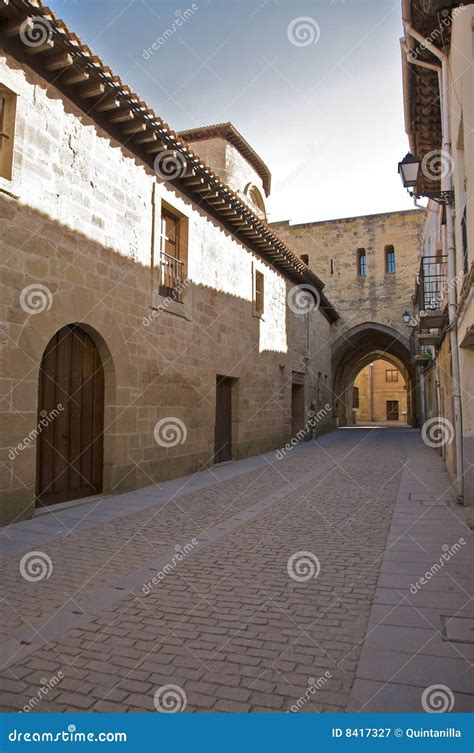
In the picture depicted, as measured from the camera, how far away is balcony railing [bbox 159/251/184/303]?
859 cm

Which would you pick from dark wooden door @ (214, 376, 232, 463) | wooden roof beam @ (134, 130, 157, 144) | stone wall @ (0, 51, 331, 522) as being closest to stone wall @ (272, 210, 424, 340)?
stone wall @ (0, 51, 331, 522)

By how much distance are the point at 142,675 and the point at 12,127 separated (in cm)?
566

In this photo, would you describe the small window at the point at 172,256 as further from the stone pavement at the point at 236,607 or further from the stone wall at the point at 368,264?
the stone wall at the point at 368,264

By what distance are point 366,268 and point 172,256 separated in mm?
17305

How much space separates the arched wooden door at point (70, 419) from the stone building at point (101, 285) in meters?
0.02

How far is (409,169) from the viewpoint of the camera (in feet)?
25.2

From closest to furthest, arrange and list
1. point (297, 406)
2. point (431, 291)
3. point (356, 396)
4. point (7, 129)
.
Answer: point (7, 129), point (431, 291), point (297, 406), point (356, 396)

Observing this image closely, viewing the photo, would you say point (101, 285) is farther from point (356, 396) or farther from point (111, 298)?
point (356, 396)

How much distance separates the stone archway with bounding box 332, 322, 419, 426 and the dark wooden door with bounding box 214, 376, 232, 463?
45.8 ft

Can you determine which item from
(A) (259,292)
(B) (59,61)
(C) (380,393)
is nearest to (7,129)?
(B) (59,61)

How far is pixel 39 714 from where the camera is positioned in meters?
2.09

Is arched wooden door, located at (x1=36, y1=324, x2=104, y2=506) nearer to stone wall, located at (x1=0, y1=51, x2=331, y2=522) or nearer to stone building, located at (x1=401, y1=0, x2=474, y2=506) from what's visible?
stone wall, located at (x1=0, y1=51, x2=331, y2=522)

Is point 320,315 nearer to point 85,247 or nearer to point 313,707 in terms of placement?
point 85,247

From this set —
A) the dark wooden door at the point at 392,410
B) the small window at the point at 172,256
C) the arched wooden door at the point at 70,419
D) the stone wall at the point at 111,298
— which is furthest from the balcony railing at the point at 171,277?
the dark wooden door at the point at 392,410
